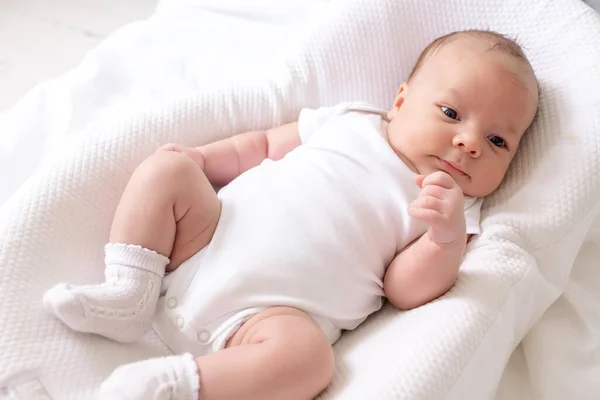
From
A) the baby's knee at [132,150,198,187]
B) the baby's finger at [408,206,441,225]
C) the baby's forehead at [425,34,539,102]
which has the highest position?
the baby's forehead at [425,34,539,102]

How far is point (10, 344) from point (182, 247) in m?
0.25

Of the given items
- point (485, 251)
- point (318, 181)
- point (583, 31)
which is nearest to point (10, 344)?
point (318, 181)

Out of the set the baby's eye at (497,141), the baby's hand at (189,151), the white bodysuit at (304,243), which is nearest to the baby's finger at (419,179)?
the white bodysuit at (304,243)

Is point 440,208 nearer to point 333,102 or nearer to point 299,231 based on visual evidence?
point 299,231

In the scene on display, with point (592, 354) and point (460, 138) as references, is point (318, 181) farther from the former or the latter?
A: point (592, 354)

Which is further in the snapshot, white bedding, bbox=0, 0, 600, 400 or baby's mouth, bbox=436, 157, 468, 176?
baby's mouth, bbox=436, 157, 468, 176

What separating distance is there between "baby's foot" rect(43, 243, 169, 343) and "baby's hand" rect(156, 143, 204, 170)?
18cm

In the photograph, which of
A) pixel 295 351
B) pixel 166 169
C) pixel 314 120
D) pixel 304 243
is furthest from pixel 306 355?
pixel 314 120

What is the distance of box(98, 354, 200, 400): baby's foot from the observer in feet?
2.43

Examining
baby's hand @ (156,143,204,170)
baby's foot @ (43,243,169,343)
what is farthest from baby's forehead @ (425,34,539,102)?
baby's foot @ (43,243,169,343)

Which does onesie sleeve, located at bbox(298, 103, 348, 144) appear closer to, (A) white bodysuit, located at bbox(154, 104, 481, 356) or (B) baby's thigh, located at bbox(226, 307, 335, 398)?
(A) white bodysuit, located at bbox(154, 104, 481, 356)

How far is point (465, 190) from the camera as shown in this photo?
1016mm

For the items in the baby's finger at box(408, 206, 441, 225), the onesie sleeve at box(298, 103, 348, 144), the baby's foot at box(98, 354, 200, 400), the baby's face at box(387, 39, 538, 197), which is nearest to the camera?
the baby's foot at box(98, 354, 200, 400)

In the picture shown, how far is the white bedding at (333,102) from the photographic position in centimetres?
83
